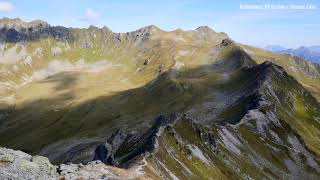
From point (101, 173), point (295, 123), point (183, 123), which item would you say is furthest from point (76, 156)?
point (101, 173)

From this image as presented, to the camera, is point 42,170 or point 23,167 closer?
point 23,167

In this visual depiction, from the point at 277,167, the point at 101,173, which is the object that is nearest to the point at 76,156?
the point at 277,167

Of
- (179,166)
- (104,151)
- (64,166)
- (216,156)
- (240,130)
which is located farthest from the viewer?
(240,130)

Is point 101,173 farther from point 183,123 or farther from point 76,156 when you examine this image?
point 76,156

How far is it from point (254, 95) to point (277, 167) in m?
56.3

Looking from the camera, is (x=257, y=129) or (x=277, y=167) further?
(x=257, y=129)

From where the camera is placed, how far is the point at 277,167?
130375 mm

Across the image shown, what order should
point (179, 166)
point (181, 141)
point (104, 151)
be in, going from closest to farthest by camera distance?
point (179, 166)
point (104, 151)
point (181, 141)

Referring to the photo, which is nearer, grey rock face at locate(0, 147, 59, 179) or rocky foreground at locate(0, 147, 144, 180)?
grey rock face at locate(0, 147, 59, 179)

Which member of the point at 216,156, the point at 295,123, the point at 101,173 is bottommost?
the point at 295,123

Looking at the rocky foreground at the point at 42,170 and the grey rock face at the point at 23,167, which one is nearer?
the grey rock face at the point at 23,167

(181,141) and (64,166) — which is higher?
(64,166)

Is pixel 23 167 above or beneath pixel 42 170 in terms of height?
above

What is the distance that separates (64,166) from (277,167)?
296ft
